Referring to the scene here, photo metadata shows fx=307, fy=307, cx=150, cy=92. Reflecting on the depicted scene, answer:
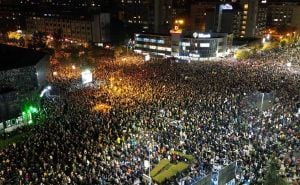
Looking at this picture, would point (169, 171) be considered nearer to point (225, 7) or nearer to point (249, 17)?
point (225, 7)

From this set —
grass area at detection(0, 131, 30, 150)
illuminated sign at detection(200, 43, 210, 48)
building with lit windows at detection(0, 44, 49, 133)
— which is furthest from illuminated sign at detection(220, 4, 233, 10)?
grass area at detection(0, 131, 30, 150)

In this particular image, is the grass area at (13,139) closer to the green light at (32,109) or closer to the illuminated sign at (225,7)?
the green light at (32,109)

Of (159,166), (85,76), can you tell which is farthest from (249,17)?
(159,166)

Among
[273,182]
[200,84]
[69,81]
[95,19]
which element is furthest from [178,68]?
[95,19]

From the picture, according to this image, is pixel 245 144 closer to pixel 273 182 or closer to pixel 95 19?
pixel 273 182

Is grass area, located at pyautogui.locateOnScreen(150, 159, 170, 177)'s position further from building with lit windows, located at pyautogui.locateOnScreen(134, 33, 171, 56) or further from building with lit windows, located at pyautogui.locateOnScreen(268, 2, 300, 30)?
building with lit windows, located at pyautogui.locateOnScreen(268, 2, 300, 30)
